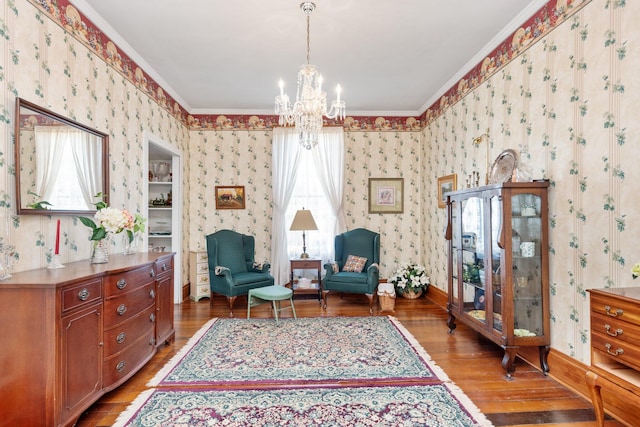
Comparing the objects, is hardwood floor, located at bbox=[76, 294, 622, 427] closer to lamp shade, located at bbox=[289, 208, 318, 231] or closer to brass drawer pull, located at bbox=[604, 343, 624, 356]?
brass drawer pull, located at bbox=[604, 343, 624, 356]

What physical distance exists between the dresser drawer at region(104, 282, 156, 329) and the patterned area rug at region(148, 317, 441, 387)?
604 mm

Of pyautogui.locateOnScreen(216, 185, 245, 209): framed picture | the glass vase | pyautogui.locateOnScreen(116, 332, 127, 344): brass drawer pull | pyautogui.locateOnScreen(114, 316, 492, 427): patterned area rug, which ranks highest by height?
pyautogui.locateOnScreen(216, 185, 245, 209): framed picture

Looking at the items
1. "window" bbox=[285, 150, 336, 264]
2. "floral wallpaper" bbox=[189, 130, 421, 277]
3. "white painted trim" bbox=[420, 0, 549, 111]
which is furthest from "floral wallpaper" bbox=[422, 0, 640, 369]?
"window" bbox=[285, 150, 336, 264]

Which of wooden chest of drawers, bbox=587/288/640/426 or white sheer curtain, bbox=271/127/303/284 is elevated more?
white sheer curtain, bbox=271/127/303/284

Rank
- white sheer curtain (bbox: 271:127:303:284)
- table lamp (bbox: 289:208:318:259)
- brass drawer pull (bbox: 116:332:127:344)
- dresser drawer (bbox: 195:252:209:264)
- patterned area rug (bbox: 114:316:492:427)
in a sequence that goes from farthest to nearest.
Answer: white sheer curtain (bbox: 271:127:303:284), dresser drawer (bbox: 195:252:209:264), table lamp (bbox: 289:208:318:259), brass drawer pull (bbox: 116:332:127:344), patterned area rug (bbox: 114:316:492:427)

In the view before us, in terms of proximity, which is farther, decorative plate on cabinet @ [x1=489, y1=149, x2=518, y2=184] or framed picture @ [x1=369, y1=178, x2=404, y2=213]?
framed picture @ [x1=369, y1=178, x2=404, y2=213]

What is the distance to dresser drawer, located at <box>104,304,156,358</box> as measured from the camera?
7.86ft

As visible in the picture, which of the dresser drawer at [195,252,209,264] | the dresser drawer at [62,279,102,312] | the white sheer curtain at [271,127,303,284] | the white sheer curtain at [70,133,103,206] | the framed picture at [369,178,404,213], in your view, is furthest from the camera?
the framed picture at [369,178,404,213]

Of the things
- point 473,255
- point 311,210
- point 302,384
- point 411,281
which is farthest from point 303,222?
point 302,384

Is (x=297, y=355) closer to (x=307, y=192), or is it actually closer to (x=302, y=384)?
(x=302, y=384)

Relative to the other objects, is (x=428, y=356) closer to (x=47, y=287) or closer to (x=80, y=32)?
(x=47, y=287)

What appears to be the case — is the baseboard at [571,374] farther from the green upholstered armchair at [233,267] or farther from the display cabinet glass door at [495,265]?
the green upholstered armchair at [233,267]

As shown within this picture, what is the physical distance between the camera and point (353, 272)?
503 cm

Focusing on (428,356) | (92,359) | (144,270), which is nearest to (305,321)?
(428,356)
